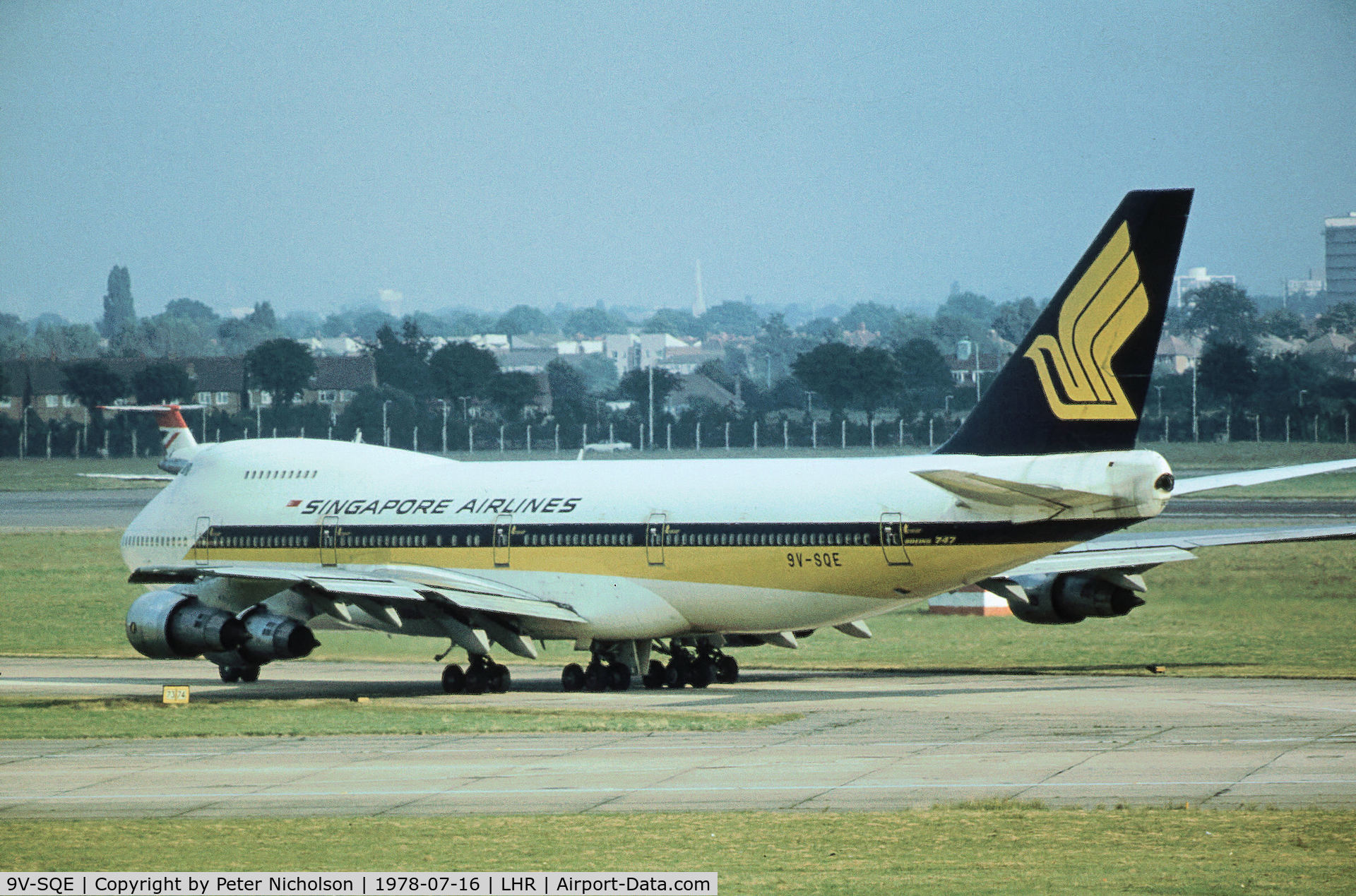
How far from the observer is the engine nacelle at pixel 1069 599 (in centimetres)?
4194

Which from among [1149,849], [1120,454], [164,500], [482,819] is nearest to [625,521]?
[1120,454]

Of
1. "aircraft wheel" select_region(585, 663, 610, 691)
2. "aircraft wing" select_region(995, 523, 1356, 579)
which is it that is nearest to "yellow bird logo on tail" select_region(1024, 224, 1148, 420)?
"aircraft wing" select_region(995, 523, 1356, 579)

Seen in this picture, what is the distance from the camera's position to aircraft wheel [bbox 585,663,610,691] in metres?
39.8

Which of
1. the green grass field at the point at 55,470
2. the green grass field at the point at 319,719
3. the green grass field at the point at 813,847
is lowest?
the green grass field at the point at 319,719

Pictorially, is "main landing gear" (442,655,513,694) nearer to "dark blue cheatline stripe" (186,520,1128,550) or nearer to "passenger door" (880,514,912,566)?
"dark blue cheatline stripe" (186,520,1128,550)

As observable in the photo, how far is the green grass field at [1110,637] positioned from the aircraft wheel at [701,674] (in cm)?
553

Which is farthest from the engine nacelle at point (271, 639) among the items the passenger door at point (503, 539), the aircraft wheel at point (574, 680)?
the aircraft wheel at point (574, 680)

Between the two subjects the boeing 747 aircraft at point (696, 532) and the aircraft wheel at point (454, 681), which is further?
the aircraft wheel at point (454, 681)

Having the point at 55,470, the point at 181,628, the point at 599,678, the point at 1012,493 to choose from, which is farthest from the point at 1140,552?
the point at 55,470

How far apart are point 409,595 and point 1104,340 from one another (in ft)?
48.1

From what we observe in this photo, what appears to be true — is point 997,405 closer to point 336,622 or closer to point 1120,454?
point 1120,454

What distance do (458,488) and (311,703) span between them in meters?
7.26

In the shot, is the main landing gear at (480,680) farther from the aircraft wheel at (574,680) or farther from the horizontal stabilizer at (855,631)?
the horizontal stabilizer at (855,631)

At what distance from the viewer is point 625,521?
128 feet
